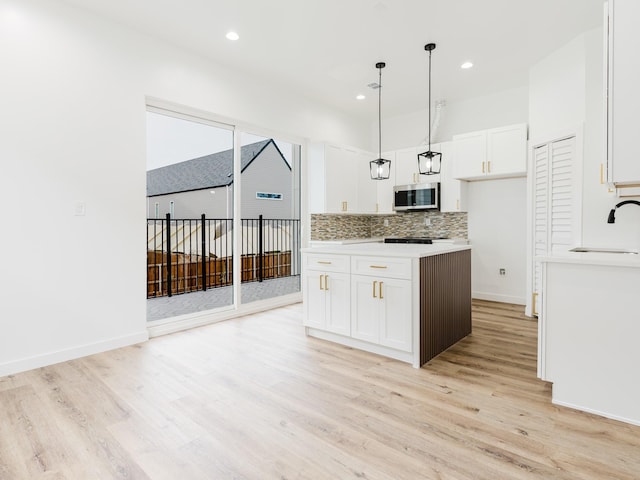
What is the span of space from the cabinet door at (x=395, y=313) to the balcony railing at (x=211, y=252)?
219 centimetres

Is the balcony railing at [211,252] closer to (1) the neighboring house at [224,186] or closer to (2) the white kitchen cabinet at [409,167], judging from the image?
(1) the neighboring house at [224,186]

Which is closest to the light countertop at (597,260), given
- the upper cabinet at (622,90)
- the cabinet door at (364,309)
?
the upper cabinet at (622,90)

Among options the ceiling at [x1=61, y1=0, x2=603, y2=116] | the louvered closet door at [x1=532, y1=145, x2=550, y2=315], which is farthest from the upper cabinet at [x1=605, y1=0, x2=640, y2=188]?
the louvered closet door at [x1=532, y1=145, x2=550, y2=315]

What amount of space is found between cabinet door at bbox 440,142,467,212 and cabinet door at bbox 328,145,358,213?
1283 mm

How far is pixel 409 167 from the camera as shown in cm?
553

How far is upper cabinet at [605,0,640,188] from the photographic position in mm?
1859

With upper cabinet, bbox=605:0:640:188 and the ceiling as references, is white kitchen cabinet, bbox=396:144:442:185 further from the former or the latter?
upper cabinet, bbox=605:0:640:188

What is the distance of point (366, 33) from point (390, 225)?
3.33 m

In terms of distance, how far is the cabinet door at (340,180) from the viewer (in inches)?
200

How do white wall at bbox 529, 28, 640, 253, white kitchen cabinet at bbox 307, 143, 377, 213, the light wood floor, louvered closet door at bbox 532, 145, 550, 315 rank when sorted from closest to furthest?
the light wood floor < white wall at bbox 529, 28, 640, 253 < louvered closet door at bbox 532, 145, 550, 315 < white kitchen cabinet at bbox 307, 143, 377, 213

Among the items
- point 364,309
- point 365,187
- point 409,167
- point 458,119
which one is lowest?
point 364,309

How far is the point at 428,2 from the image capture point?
2.90m

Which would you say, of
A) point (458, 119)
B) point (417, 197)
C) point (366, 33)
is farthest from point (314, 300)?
point (458, 119)

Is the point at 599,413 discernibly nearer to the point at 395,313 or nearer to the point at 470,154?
the point at 395,313
